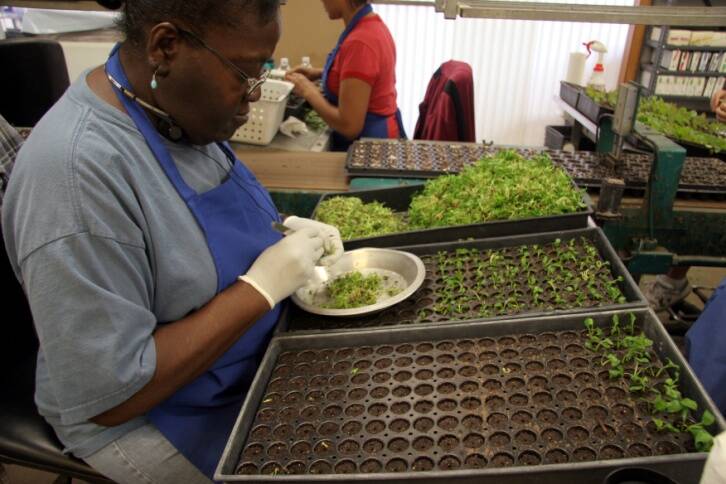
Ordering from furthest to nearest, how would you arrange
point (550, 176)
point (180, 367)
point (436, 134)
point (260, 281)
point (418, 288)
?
point (436, 134)
point (550, 176)
point (418, 288)
point (260, 281)
point (180, 367)

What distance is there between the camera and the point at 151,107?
4.04 feet

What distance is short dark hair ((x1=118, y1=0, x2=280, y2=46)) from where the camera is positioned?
108cm

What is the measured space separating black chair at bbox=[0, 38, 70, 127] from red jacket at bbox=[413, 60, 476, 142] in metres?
2.54

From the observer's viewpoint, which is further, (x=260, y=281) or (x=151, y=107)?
(x=260, y=281)

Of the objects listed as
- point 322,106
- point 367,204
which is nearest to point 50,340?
point 367,204

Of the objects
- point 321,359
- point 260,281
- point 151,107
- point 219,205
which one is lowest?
point 321,359

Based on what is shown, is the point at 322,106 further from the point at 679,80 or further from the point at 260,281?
the point at 679,80

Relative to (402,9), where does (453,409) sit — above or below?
below

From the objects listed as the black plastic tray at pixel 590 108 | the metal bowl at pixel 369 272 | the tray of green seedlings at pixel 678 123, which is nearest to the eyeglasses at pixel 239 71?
the metal bowl at pixel 369 272

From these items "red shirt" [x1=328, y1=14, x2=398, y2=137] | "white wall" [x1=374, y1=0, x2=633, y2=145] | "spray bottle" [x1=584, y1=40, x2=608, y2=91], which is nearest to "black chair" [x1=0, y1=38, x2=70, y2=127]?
"red shirt" [x1=328, y1=14, x2=398, y2=137]

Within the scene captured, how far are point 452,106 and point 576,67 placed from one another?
111 inches

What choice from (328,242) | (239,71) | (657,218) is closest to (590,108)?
(657,218)

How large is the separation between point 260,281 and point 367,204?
1.12 m

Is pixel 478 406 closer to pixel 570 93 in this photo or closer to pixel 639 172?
pixel 639 172
